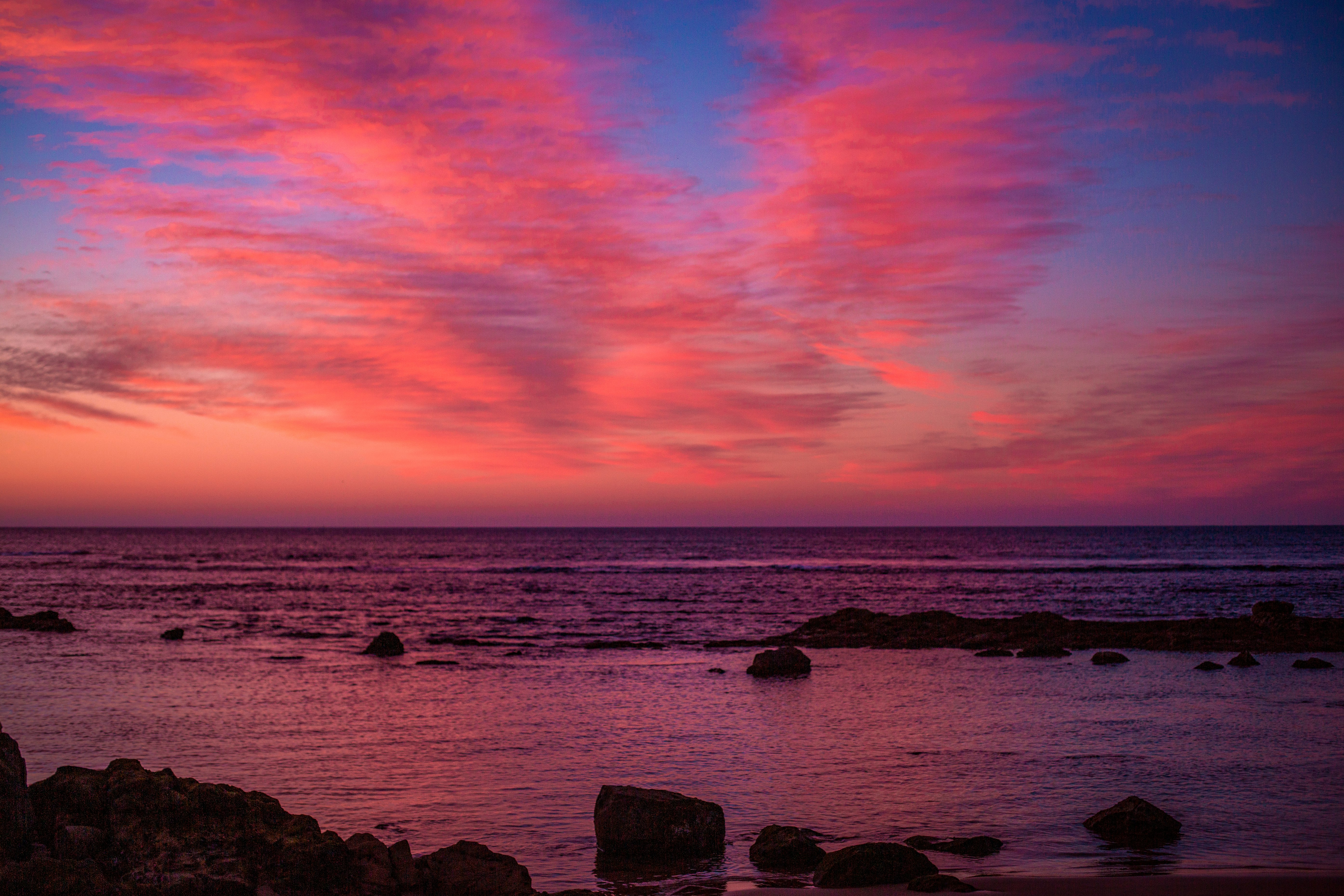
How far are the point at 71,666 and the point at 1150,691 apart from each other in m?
31.9

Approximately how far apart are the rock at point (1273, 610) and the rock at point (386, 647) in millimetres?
35999

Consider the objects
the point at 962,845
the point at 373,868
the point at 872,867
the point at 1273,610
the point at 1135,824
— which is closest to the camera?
the point at 373,868

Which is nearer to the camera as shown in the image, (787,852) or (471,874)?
(471,874)

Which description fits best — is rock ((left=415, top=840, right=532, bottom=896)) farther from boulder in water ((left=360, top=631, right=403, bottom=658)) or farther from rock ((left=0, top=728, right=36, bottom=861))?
boulder in water ((left=360, top=631, right=403, bottom=658))

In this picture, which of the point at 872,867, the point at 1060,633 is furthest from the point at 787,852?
the point at 1060,633

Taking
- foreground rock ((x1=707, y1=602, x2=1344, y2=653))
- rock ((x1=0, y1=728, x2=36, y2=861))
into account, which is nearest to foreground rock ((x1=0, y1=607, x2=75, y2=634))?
foreground rock ((x1=707, y1=602, x2=1344, y2=653))

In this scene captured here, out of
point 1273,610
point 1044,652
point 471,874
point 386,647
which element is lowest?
point 386,647

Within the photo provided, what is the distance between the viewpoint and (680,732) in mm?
20141

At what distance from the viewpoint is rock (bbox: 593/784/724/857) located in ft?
39.2

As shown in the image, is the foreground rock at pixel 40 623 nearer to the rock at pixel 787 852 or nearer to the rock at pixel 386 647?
the rock at pixel 386 647

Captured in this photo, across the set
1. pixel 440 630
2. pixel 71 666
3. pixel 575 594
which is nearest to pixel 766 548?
pixel 575 594

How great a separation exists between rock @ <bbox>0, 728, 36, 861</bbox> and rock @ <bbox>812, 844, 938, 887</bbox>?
29.0 ft

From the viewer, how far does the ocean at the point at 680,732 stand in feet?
42.6

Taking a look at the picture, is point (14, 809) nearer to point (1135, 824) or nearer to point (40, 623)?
point (1135, 824)
